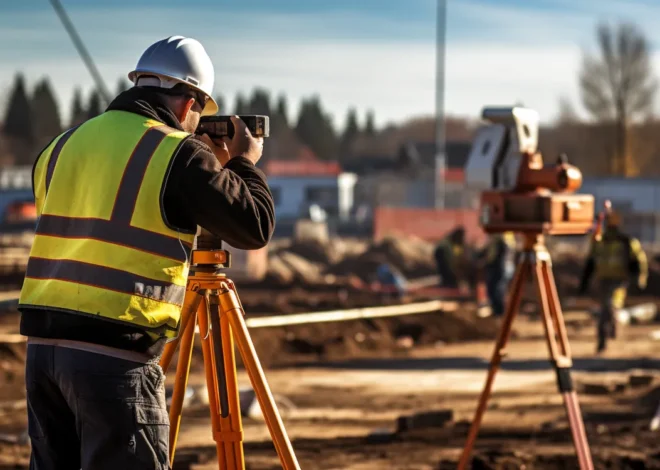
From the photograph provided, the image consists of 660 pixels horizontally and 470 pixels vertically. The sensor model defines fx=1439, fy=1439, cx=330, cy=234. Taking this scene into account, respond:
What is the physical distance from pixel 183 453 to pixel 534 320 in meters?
15.9

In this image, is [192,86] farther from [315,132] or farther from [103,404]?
[315,132]

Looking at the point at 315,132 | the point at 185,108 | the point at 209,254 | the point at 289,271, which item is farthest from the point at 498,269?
the point at 315,132

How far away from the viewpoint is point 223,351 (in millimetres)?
4688

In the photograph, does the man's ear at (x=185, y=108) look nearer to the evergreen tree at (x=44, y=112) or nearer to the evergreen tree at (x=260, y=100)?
the evergreen tree at (x=44, y=112)

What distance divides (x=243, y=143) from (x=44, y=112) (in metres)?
147

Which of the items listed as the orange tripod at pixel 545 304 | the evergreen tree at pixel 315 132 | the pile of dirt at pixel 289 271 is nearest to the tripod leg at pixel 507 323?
the orange tripod at pixel 545 304

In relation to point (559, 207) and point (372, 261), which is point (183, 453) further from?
point (372, 261)

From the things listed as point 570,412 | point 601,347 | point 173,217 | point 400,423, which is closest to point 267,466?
point 400,423

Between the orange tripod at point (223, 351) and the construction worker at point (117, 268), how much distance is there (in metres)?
0.35

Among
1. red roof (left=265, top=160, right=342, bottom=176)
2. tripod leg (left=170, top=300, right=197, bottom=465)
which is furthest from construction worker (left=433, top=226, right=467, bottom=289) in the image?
red roof (left=265, top=160, right=342, bottom=176)

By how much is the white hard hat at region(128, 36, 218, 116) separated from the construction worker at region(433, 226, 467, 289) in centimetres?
2090

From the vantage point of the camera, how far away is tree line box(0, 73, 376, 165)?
138625 millimetres

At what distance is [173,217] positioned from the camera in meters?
4.36

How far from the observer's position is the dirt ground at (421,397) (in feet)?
32.2
